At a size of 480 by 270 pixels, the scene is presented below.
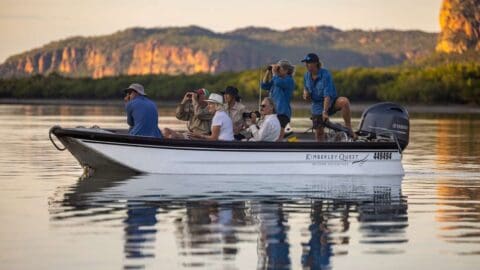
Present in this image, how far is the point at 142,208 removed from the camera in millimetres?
15062

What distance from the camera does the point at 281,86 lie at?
66.0 ft

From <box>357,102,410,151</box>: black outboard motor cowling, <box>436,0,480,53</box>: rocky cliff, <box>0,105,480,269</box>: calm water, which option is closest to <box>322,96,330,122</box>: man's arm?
<box>357,102,410,151</box>: black outboard motor cowling

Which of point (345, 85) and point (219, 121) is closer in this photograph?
point (219, 121)

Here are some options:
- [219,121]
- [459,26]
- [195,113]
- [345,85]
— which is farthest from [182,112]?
[459,26]

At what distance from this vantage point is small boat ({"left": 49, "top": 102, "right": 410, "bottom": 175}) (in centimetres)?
1933

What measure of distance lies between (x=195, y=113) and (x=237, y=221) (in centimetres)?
689

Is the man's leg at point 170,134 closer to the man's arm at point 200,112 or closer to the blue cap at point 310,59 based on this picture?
the man's arm at point 200,112

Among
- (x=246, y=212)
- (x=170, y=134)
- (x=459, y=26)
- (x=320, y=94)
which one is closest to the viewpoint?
(x=246, y=212)

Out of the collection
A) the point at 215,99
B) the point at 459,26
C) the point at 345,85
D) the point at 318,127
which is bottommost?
the point at 345,85

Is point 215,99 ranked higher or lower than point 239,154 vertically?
higher

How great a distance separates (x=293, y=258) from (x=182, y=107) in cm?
961

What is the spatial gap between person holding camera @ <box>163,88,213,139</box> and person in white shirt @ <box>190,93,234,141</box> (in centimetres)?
101

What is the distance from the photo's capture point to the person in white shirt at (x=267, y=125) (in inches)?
758

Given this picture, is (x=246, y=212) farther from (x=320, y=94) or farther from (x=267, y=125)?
(x=320, y=94)
